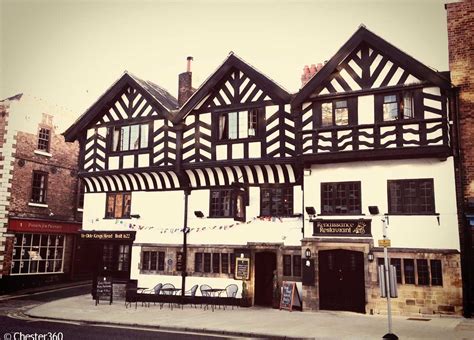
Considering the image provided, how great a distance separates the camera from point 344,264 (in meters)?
15.5

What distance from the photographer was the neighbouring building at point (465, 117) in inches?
547

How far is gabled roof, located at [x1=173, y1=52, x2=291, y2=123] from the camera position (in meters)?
17.1

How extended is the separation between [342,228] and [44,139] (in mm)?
16922

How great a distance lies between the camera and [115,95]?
20.4 meters

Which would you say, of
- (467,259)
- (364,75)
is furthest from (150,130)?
(467,259)

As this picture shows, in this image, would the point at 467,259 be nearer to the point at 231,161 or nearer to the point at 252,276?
the point at 252,276

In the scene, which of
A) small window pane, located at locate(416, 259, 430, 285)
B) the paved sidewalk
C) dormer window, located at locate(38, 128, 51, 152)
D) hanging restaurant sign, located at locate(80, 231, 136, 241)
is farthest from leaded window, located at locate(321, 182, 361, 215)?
dormer window, located at locate(38, 128, 51, 152)

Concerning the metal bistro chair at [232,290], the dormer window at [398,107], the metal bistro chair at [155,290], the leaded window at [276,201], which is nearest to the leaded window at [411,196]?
the dormer window at [398,107]

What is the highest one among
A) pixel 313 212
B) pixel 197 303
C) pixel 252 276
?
pixel 313 212

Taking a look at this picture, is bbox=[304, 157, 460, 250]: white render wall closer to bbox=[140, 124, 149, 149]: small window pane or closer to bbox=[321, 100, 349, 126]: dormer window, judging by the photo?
bbox=[321, 100, 349, 126]: dormer window

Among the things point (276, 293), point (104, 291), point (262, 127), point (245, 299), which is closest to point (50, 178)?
point (104, 291)

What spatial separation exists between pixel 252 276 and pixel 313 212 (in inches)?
136

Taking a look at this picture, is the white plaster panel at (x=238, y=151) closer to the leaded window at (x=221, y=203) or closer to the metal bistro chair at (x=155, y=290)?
the leaded window at (x=221, y=203)

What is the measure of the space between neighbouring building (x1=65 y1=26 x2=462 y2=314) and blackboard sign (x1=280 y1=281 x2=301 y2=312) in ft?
0.84
